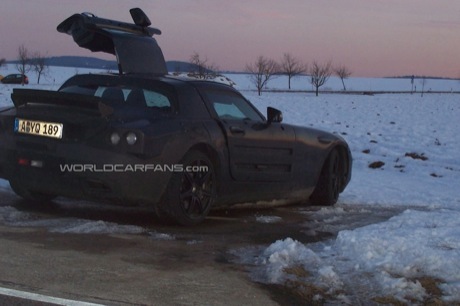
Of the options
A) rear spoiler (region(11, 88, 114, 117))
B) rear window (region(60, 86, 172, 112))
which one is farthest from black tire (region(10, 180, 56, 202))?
rear window (region(60, 86, 172, 112))

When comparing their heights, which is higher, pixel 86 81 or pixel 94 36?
pixel 94 36

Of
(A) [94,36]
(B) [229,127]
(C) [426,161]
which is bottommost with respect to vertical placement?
(C) [426,161]

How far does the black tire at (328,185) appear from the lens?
774cm

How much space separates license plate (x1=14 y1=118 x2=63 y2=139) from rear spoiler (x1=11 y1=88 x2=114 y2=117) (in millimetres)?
203

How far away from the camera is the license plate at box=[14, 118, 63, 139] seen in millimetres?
5645

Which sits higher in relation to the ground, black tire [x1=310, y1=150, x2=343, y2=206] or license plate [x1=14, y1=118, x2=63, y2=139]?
license plate [x1=14, y1=118, x2=63, y2=139]

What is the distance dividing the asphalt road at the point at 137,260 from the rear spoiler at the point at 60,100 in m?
1.03

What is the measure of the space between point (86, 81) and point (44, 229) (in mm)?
1800

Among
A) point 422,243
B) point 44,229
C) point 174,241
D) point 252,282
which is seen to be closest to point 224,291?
point 252,282

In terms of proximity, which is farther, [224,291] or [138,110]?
[138,110]

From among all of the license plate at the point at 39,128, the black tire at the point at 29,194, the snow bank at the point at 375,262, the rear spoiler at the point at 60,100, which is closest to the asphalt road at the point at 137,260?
the black tire at the point at 29,194

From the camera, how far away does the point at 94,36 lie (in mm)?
7184

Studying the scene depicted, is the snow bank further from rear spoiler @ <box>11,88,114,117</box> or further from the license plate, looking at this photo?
Answer: the license plate

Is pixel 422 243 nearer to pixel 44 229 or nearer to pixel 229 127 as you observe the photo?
pixel 229 127
